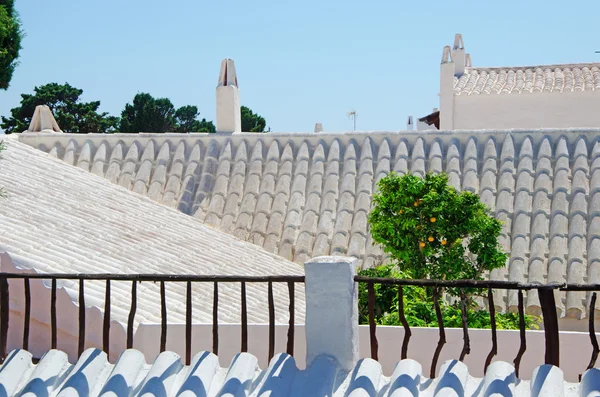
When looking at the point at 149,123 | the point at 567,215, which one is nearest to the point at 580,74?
the point at 567,215

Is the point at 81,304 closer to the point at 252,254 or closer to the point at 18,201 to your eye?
the point at 18,201

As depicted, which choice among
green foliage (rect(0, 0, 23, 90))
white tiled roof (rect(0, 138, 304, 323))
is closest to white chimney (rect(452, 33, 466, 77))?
white tiled roof (rect(0, 138, 304, 323))

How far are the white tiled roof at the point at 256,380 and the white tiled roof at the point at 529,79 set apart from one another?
16.6 m

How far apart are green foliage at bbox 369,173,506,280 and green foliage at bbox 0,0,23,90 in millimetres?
4742

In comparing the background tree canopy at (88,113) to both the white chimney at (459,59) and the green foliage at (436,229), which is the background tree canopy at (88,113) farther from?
the green foliage at (436,229)

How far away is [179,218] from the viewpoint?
528 inches

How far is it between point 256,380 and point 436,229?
5.14 metres

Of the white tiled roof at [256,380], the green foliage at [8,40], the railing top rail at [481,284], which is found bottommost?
the white tiled roof at [256,380]

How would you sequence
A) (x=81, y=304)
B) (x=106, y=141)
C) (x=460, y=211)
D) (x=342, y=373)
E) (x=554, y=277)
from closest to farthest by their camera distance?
(x=342, y=373), (x=81, y=304), (x=460, y=211), (x=554, y=277), (x=106, y=141)

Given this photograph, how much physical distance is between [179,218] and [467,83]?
37.8 ft

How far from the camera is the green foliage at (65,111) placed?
3841 cm

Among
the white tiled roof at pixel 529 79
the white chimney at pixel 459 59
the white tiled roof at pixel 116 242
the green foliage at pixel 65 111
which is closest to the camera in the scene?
the white tiled roof at pixel 116 242

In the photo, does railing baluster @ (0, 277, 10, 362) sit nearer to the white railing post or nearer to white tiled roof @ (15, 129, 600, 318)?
the white railing post

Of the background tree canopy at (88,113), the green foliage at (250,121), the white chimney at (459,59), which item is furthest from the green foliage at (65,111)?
the white chimney at (459,59)
